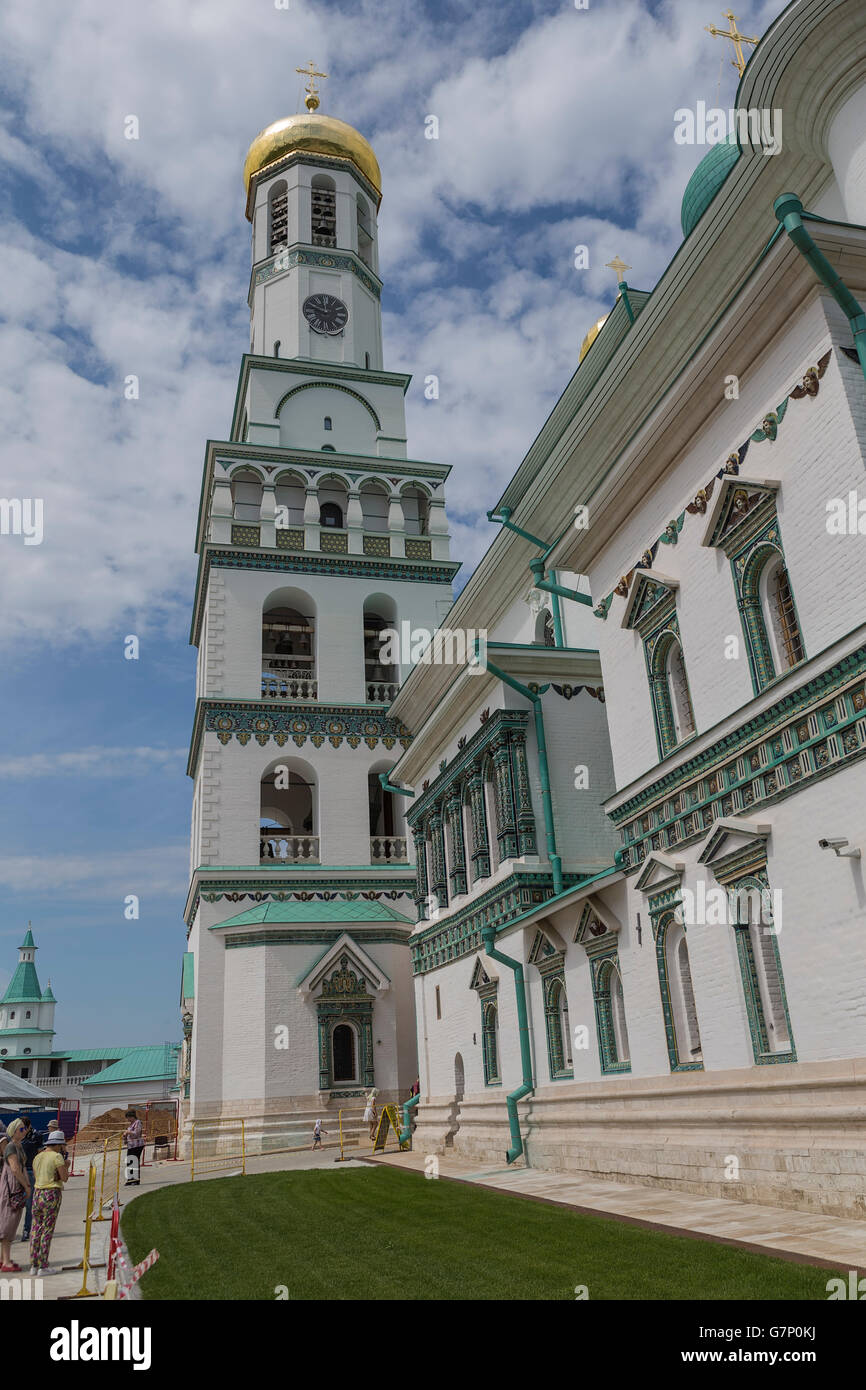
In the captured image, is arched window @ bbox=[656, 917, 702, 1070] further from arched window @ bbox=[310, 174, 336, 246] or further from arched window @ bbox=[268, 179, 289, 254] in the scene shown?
arched window @ bbox=[268, 179, 289, 254]

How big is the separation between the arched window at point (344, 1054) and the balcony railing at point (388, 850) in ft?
16.3

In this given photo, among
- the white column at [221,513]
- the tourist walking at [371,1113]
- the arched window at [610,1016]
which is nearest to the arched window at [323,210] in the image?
the white column at [221,513]

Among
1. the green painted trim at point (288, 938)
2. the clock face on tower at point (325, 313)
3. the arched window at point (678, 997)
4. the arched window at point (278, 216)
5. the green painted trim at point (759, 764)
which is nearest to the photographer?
the green painted trim at point (759, 764)

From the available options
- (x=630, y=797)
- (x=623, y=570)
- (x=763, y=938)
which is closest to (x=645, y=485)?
(x=623, y=570)

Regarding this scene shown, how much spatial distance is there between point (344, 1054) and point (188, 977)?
17.7ft

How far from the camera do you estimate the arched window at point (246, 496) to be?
105ft

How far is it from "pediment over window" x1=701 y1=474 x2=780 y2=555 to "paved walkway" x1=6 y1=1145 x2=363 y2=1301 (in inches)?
360

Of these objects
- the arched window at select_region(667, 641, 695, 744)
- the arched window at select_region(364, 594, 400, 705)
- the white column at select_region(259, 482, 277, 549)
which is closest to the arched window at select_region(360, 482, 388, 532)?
the arched window at select_region(364, 594, 400, 705)

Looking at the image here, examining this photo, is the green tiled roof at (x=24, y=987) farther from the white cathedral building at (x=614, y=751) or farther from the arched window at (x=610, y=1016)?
the arched window at (x=610, y=1016)

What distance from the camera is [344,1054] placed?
2659 cm

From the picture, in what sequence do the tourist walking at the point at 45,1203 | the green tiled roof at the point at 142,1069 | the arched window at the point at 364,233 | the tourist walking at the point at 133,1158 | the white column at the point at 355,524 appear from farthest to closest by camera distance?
the green tiled roof at the point at 142,1069 → the arched window at the point at 364,233 → the white column at the point at 355,524 → the tourist walking at the point at 133,1158 → the tourist walking at the point at 45,1203

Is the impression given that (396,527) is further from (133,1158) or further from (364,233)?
(133,1158)

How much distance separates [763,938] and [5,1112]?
14.4 metres

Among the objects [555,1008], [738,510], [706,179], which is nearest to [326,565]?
[706,179]
